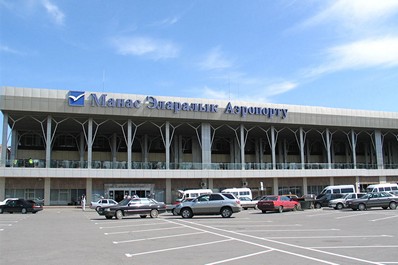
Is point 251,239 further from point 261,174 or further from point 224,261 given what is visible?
point 261,174

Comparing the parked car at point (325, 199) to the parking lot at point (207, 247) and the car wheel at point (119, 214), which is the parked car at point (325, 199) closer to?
the car wheel at point (119, 214)

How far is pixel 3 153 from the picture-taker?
42.8 meters

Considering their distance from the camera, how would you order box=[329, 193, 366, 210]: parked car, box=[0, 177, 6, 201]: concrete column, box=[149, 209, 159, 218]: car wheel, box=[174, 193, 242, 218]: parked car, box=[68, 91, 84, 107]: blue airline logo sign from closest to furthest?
box=[174, 193, 242, 218]: parked car → box=[149, 209, 159, 218]: car wheel → box=[329, 193, 366, 210]: parked car → box=[0, 177, 6, 201]: concrete column → box=[68, 91, 84, 107]: blue airline logo sign

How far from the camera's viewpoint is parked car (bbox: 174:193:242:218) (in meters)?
27.6

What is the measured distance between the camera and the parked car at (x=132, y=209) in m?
27.9

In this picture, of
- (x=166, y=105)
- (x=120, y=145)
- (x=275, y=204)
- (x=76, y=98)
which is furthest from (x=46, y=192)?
(x=275, y=204)

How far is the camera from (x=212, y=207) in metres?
27.6

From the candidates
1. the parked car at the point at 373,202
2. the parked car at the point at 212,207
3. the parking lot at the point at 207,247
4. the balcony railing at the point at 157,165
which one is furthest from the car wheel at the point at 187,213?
the balcony railing at the point at 157,165

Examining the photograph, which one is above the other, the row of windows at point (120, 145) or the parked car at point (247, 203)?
the row of windows at point (120, 145)

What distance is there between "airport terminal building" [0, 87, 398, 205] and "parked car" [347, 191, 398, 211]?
14.4 metres

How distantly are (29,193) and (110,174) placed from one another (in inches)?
362

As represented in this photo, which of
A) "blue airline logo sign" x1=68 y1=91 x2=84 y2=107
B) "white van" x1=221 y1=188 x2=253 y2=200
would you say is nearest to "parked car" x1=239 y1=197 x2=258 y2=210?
"white van" x1=221 y1=188 x2=253 y2=200

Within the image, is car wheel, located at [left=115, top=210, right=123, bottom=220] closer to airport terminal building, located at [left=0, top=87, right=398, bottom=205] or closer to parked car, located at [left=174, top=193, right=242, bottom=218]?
parked car, located at [left=174, top=193, right=242, bottom=218]

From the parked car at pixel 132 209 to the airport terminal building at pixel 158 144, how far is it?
58.8 feet
